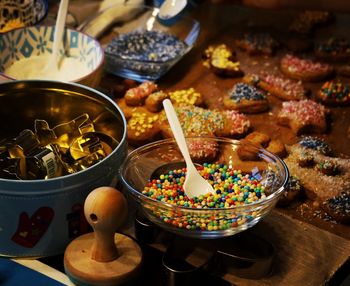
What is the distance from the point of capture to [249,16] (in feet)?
6.31

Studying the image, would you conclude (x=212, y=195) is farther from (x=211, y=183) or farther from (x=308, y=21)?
(x=308, y=21)

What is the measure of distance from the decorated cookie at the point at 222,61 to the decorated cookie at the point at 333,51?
0.80ft

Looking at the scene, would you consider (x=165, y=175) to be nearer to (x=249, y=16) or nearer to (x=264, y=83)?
(x=264, y=83)

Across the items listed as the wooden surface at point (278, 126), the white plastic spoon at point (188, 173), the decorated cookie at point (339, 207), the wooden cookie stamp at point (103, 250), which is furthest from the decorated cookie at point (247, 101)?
the wooden cookie stamp at point (103, 250)

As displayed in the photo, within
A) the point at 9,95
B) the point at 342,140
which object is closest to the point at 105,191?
the point at 9,95

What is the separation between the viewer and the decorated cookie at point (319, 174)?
46.1 inches

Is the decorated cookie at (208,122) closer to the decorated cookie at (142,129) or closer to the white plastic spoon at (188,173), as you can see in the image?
the decorated cookie at (142,129)

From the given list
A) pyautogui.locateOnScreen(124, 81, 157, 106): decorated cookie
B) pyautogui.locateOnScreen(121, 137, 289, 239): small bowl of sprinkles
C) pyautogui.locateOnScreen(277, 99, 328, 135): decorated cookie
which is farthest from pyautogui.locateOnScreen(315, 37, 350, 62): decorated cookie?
pyautogui.locateOnScreen(121, 137, 289, 239): small bowl of sprinkles

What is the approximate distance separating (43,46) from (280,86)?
1.97 ft

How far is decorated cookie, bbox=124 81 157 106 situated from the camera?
1.43 meters

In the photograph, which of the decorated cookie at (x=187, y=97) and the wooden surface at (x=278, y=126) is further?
the decorated cookie at (x=187, y=97)

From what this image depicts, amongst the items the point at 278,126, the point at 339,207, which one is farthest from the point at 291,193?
the point at 278,126

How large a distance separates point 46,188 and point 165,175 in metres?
0.21

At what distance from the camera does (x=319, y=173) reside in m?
1.22
